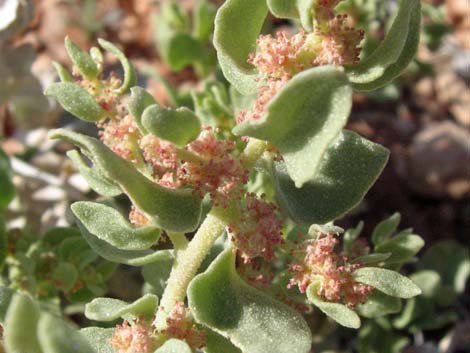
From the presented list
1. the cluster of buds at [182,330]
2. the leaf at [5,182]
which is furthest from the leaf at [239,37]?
the leaf at [5,182]

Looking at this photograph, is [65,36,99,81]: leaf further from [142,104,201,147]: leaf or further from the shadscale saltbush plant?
[142,104,201,147]: leaf

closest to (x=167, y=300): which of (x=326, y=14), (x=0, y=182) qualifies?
(x=326, y=14)

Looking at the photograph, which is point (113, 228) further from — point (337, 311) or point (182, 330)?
point (337, 311)

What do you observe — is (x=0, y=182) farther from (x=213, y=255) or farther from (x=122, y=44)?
(x=122, y=44)

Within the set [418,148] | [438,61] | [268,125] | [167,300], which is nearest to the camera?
[268,125]

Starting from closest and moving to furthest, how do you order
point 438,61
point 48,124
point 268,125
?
point 268,125, point 48,124, point 438,61

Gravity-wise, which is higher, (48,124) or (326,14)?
(326,14)

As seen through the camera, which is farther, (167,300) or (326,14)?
(167,300)
